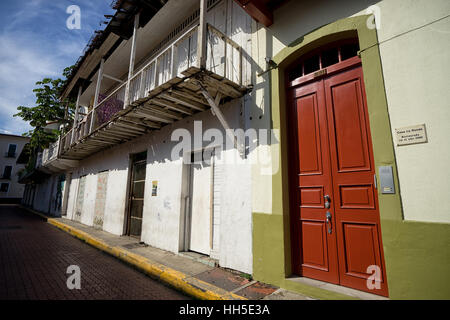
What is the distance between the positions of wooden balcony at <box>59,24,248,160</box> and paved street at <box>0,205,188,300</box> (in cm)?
368

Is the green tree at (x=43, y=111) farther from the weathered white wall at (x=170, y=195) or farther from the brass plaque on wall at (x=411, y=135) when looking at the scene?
the brass plaque on wall at (x=411, y=135)

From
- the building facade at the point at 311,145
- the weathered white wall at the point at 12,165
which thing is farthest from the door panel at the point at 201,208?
the weathered white wall at the point at 12,165

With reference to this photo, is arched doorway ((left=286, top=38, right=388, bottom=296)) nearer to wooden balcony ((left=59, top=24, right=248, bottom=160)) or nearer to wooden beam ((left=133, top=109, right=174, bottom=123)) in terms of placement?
→ wooden balcony ((left=59, top=24, right=248, bottom=160))

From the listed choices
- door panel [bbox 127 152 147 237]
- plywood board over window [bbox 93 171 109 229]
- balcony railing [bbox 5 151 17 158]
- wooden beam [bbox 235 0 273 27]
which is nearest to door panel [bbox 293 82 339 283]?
wooden beam [bbox 235 0 273 27]

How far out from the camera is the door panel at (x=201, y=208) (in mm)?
5328

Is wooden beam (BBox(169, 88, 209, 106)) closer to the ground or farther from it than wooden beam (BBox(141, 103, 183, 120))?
closer to the ground

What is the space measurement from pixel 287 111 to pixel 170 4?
5116mm

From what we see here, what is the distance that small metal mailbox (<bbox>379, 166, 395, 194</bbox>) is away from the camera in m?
2.78

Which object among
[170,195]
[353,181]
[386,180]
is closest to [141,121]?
[170,195]

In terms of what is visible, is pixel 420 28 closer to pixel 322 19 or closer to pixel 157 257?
pixel 322 19

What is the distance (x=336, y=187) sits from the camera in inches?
136

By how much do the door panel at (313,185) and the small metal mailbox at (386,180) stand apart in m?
0.76
